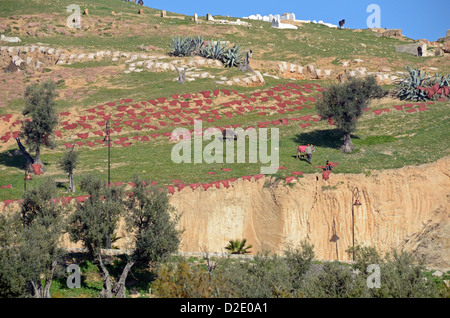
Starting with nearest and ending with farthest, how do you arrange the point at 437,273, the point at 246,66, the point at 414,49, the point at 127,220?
the point at 127,220 < the point at 437,273 < the point at 246,66 < the point at 414,49

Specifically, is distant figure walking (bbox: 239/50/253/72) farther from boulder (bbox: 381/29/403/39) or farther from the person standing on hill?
boulder (bbox: 381/29/403/39)

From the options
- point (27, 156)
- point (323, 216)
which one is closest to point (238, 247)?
point (323, 216)

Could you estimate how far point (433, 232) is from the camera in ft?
123

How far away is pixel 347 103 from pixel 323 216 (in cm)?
1078

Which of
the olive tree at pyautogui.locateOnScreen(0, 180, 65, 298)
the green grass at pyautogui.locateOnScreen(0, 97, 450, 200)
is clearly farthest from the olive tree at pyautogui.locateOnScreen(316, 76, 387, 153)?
the olive tree at pyautogui.locateOnScreen(0, 180, 65, 298)

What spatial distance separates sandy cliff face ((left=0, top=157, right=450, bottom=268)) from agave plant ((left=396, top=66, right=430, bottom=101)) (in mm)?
17766

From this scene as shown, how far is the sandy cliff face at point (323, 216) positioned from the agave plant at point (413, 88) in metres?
17.8

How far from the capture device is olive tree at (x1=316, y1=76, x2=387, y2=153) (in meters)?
45.1

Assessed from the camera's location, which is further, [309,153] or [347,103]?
[347,103]

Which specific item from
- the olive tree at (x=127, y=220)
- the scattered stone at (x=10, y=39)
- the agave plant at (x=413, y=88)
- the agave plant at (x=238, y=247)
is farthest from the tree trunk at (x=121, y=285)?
the scattered stone at (x=10, y=39)

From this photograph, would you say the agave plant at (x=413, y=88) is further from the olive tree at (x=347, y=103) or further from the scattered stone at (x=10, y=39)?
the scattered stone at (x=10, y=39)

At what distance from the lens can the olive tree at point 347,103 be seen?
148 feet

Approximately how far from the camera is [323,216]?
123 ft

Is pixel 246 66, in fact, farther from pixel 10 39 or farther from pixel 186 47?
pixel 10 39
